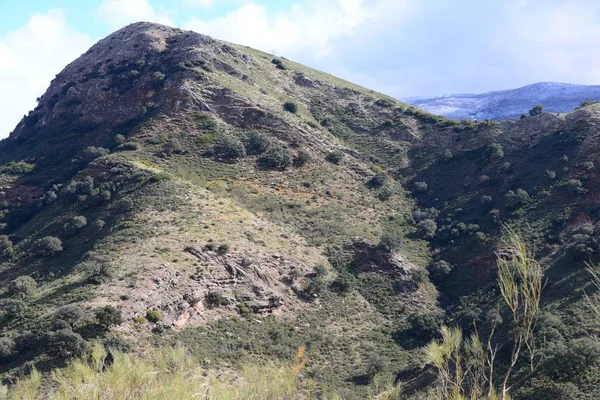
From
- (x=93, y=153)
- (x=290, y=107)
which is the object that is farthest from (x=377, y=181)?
(x=93, y=153)

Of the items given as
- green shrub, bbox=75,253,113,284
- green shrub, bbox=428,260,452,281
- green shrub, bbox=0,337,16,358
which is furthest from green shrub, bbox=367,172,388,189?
green shrub, bbox=0,337,16,358

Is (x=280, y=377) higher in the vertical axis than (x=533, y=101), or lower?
lower

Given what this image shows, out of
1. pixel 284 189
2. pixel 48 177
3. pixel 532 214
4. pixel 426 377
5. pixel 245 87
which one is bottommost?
pixel 426 377

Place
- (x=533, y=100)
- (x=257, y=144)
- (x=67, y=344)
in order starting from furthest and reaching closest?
1. (x=533, y=100)
2. (x=257, y=144)
3. (x=67, y=344)

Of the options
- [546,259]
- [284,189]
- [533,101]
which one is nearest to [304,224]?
[284,189]

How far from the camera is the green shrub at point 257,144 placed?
198ft

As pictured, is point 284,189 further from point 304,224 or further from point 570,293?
point 570,293

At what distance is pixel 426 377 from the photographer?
29.3 meters

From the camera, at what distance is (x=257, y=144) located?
60.8 meters

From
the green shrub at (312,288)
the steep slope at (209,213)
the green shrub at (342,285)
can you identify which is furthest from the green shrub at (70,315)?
the green shrub at (342,285)

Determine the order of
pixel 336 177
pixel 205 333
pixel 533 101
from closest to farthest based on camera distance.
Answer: pixel 205 333
pixel 336 177
pixel 533 101

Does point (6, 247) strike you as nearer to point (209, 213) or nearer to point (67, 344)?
point (209, 213)

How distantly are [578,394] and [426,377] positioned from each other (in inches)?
348

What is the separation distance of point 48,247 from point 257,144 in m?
28.5
